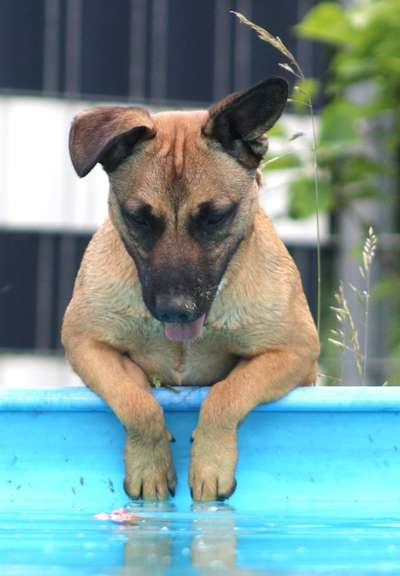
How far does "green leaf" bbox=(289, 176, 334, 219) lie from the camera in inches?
398

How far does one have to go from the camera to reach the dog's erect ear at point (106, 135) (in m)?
4.20

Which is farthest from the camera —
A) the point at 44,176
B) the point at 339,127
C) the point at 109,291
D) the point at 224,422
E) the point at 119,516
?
the point at 44,176

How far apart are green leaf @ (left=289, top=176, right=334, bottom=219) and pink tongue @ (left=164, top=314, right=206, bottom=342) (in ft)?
18.5

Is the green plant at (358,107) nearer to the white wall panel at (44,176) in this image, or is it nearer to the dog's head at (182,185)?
the white wall panel at (44,176)

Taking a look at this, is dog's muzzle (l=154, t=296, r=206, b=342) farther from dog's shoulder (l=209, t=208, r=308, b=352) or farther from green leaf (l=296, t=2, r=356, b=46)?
green leaf (l=296, t=2, r=356, b=46)

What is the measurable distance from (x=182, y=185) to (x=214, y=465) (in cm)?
83

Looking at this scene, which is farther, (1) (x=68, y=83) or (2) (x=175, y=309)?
(1) (x=68, y=83)

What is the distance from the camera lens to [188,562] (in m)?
3.26

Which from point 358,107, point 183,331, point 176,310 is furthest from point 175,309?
point 358,107

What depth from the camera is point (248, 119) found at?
4430 millimetres

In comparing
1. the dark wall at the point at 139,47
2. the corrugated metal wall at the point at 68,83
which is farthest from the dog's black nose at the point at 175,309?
the dark wall at the point at 139,47

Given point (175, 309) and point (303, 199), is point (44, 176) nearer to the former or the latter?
point (303, 199)

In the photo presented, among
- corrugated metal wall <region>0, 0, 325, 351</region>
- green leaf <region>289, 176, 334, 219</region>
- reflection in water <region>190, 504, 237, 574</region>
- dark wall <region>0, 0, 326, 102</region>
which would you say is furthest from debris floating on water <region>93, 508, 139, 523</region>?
dark wall <region>0, 0, 326, 102</region>

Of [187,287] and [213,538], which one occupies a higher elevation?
[187,287]
